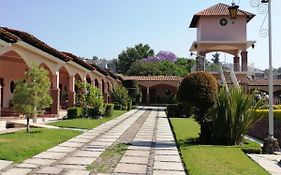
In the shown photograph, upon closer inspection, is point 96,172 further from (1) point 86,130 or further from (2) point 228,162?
(1) point 86,130

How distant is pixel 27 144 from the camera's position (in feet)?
30.6

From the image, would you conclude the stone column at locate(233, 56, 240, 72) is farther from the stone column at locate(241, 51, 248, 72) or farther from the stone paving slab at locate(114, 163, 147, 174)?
the stone paving slab at locate(114, 163, 147, 174)

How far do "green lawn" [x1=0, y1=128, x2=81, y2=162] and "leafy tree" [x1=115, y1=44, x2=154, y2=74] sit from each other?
6473cm

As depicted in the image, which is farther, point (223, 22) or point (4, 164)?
point (223, 22)

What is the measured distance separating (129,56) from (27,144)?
69.0 metres

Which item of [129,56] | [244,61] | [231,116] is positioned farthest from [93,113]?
[129,56]

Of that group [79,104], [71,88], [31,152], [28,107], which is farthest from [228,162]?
[71,88]

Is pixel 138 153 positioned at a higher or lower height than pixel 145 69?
lower

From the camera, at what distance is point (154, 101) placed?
167ft

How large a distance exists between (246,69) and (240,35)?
9.37ft

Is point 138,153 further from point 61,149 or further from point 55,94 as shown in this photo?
point 55,94

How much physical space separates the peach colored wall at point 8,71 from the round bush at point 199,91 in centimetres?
1334

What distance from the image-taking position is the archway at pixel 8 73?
2128cm

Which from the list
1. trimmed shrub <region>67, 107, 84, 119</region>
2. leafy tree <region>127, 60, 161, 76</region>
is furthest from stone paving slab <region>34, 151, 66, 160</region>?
leafy tree <region>127, 60, 161, 76</region>
